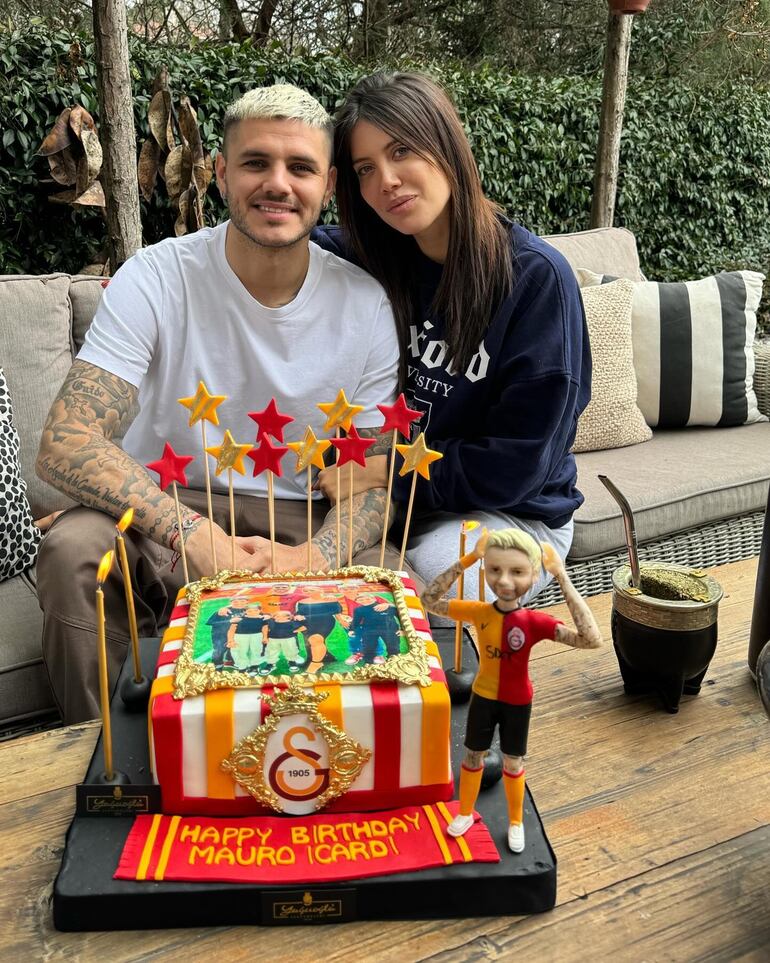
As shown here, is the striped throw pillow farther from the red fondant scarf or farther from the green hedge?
the green hedge

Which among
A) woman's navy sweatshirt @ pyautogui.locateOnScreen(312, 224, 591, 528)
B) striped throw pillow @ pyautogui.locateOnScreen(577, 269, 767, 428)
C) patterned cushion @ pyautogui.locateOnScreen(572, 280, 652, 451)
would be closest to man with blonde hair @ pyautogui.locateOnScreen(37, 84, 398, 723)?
woman's navy sweatshirt @ pyautogui.locateOnScreen(312, 224, 591, 528)

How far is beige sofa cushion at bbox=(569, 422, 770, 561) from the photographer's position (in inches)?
81.7

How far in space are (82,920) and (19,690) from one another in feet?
2.45

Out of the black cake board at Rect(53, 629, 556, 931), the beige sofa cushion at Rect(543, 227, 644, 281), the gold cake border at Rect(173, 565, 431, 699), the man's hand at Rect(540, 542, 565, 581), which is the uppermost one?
the beige sofa cushion at Rect(543, 227, 644, 281)

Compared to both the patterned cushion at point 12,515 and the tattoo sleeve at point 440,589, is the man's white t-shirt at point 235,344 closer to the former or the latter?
the patterned cushion at point 12,515

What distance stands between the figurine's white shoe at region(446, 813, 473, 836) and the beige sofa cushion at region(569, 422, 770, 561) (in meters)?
1.21

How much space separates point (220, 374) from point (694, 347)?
1470 millimetres

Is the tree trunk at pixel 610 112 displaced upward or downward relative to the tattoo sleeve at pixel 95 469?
upward

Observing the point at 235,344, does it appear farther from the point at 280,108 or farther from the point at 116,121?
the point at 116,121

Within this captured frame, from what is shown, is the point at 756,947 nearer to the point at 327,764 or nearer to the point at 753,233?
the point at 327,764

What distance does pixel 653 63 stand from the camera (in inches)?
273

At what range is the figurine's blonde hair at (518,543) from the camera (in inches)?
32.0

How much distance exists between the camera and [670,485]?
2.21 m

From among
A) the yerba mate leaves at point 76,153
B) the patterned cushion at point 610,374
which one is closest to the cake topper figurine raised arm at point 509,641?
the patterned cushion at point 610,374
